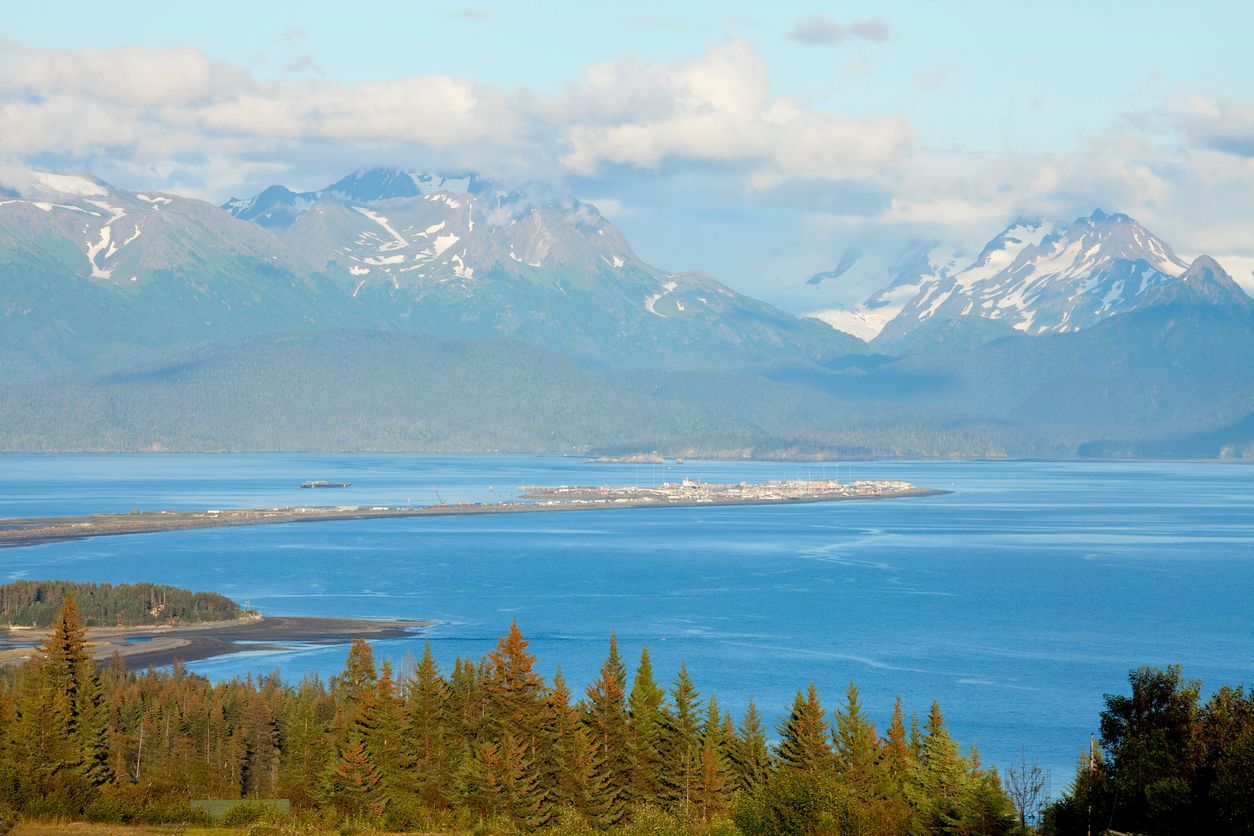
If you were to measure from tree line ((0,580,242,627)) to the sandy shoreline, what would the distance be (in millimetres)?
1973

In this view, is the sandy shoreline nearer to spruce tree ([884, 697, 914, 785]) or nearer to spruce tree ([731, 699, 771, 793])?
A: spruce tree ([731, 699, 771, 793])

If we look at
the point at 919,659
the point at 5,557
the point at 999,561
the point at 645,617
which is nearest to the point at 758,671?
the point at 919,659

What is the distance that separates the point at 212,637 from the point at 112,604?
42.2ft

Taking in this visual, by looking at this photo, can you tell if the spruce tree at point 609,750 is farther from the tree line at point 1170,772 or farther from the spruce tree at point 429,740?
the tree line at point 1170,772

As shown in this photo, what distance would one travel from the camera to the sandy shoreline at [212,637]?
4469 inches

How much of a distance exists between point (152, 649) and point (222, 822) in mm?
67049

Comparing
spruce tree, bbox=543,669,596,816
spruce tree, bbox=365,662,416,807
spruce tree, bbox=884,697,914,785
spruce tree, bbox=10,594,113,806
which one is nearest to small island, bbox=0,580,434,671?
spruce tree, bbox=10,594,113,806

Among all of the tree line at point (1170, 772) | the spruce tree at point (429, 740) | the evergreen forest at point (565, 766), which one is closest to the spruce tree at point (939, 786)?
the evergreen forest at point (565, 766)

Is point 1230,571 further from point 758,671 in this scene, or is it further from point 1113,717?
point 1113,717

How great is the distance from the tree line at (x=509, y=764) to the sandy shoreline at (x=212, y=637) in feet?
142

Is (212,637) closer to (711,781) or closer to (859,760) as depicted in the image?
(711,781)

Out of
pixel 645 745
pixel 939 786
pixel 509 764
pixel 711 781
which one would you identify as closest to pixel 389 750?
pixel 509 764

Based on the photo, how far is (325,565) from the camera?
607 feet

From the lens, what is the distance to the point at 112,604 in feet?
435
